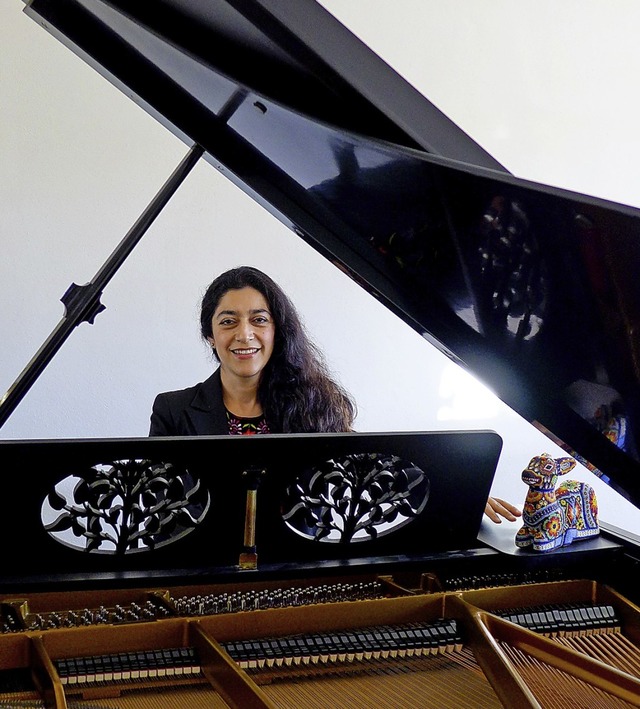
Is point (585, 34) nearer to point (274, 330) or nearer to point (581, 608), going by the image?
point (274, 330)

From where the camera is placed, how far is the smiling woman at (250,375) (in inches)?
107

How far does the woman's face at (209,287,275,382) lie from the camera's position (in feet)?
8.93

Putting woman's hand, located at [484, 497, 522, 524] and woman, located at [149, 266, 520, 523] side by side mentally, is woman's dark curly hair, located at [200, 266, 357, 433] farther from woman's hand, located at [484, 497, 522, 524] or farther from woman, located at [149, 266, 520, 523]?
woman's hand, located at [484, 497, 522, 524]

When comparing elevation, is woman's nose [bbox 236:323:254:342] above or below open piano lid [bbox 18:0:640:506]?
below

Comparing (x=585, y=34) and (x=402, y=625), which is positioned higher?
(x=585, y=34)

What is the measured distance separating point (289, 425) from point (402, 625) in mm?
1342

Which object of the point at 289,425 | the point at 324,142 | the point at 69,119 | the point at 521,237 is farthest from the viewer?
the point at 69,119

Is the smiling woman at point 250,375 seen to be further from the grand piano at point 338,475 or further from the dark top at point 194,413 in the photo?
the grand piano at point 338,475

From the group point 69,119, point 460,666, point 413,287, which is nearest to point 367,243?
point 413,287

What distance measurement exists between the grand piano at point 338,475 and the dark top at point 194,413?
1188mm

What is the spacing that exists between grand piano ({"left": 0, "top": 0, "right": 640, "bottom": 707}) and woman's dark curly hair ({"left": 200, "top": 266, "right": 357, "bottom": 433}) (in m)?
1.25

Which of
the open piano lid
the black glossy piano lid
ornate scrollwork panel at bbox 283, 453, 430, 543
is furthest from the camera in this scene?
ornate scrollwork panel at bbox 283, 453, 430, 543

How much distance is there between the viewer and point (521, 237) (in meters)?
1.03

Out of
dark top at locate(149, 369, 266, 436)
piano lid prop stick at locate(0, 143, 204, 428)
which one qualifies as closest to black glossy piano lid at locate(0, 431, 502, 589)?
piano lid prop stick at locate(0, 143, 204, 428)
